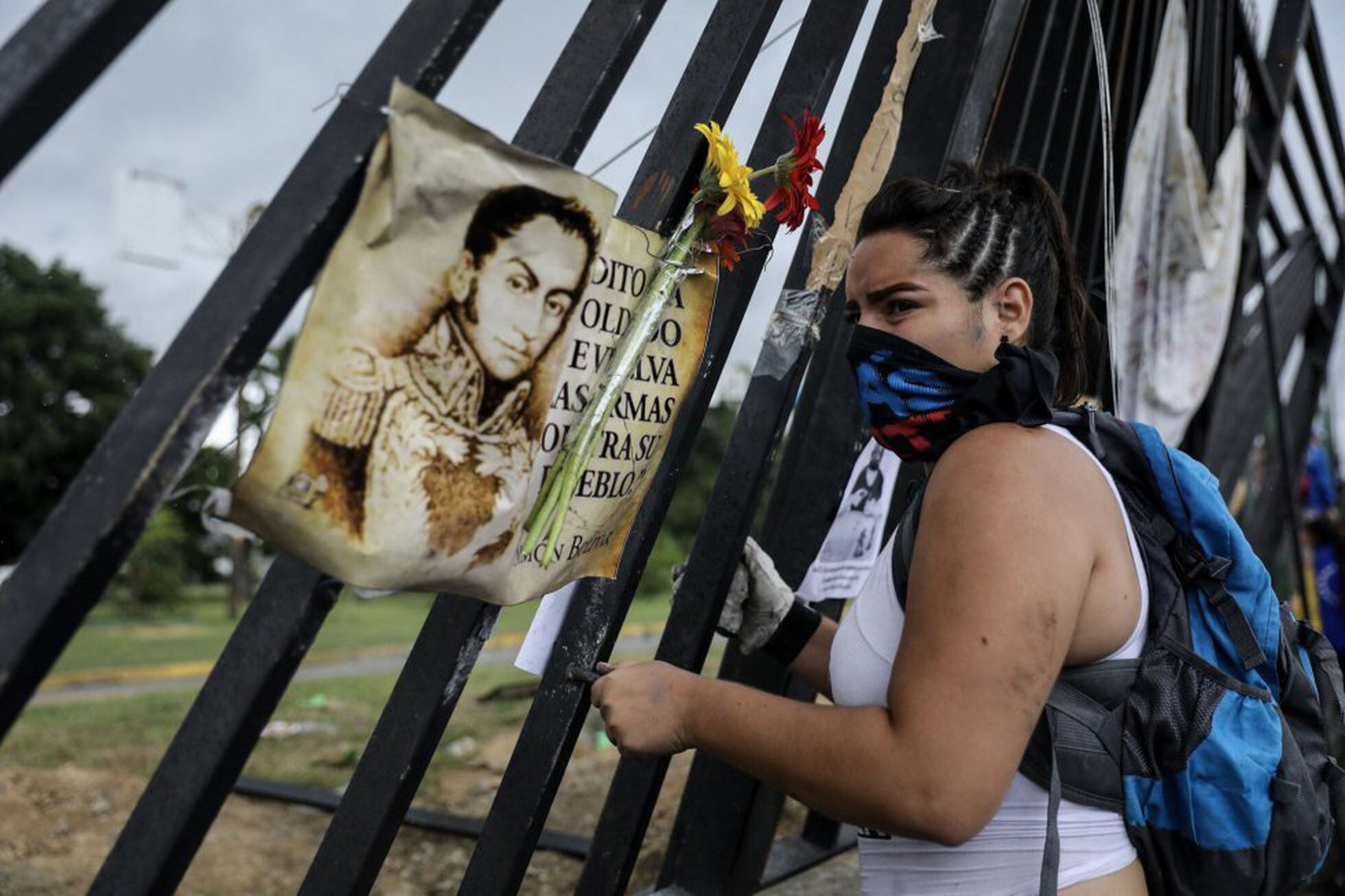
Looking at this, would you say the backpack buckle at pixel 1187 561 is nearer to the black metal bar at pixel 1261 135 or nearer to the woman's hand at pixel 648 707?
the woman's hand at pixel 648 707

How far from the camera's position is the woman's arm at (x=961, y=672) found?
1.06 metres

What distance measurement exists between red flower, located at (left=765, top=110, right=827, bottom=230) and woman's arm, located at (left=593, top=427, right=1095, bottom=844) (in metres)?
0.42

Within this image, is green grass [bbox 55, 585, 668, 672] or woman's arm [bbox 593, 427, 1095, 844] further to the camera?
green grass [bbox 55, 585, 668, 672]

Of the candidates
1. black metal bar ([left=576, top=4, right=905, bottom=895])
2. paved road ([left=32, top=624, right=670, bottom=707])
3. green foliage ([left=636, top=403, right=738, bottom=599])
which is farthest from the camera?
green foliage ([left=636, top=403, right=738, bottom=599])

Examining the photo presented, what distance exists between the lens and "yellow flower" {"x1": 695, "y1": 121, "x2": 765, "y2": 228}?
1260 mm

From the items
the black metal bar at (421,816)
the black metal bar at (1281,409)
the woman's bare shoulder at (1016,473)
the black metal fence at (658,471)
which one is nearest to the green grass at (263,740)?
the black metal bar at (421,816)

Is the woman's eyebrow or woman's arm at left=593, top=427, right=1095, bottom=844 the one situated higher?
the woman's eyebrow

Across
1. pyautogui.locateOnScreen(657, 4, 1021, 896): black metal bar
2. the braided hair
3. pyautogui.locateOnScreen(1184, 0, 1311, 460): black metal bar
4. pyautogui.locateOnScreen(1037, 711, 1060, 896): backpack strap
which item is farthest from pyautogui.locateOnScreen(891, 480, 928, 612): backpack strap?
pyautogui.locateOnScreen(1184, 0, 1311, 460): black metal bar

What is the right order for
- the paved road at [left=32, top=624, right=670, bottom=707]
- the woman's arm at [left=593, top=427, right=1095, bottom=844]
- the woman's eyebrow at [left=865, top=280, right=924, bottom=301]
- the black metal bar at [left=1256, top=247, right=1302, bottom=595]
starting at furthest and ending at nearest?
1. the paved road at [left=32, top=624, right=670, bottom=707]
2. the black metal bar at [left=1256, top=247, right=1302, bottom=595]
3. the woman's eyebrow at [left=865, top=280, right=924, bottom=301]
4. the woman's arm at [left=593, top=427, right=1095, bottom=844]

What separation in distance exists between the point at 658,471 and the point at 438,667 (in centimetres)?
46

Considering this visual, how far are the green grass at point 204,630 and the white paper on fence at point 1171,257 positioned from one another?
4.73m

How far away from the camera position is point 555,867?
10.1ft

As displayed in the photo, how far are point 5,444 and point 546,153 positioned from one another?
26.5 m

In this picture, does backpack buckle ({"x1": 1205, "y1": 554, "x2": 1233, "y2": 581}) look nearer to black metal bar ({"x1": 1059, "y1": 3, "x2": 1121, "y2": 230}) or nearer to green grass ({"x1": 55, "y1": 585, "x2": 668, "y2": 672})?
black metal bar ({"x1": 1059, "y1": 3, "x2": 1121, "y2": 230})
